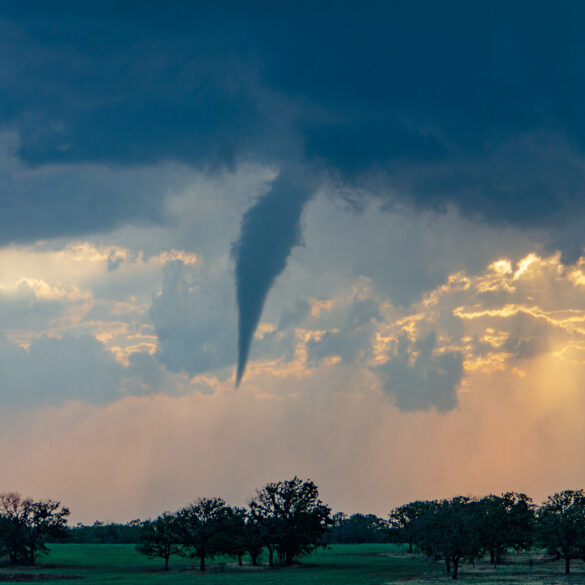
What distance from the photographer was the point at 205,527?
12250 cm

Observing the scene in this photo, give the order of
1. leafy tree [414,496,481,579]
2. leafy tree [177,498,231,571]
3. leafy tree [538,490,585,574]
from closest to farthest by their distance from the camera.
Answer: leafy tree [414,496,481,579] < leafy tree [538,490,585,574] < leafy tree [177,498,231,571]

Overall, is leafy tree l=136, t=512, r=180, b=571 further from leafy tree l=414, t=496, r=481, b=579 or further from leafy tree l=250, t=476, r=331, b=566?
leafy tree l=414, t=496, r=481, b=579

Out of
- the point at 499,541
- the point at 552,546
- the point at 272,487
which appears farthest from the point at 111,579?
the point at 499,541

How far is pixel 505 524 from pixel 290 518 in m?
47.6

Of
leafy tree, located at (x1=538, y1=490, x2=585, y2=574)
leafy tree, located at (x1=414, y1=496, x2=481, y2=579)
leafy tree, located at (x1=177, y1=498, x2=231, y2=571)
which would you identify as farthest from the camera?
leafy tree, located at (x1=177, y1=498, x2=231, y2=571)

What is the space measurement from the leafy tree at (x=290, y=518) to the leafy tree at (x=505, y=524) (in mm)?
32616

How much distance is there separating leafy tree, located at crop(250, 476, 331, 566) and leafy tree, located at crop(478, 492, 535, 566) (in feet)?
107

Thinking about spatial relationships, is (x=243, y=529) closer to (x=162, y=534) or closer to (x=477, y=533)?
(x=162, y=534)

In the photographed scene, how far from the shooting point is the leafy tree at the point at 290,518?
5030 inches

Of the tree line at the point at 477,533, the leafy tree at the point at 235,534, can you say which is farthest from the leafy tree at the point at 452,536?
the leafy tree at the point at 235,534

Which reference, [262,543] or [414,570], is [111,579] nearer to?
[262,543]

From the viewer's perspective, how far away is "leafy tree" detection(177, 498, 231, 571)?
121 metres

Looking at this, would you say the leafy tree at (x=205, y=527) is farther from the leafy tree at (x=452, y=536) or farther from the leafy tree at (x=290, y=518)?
the leafy tree at (x=452, y=536)

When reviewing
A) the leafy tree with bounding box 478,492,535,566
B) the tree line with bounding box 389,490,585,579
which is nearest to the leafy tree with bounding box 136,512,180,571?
the tree line with bounding box 389,490,585,579
